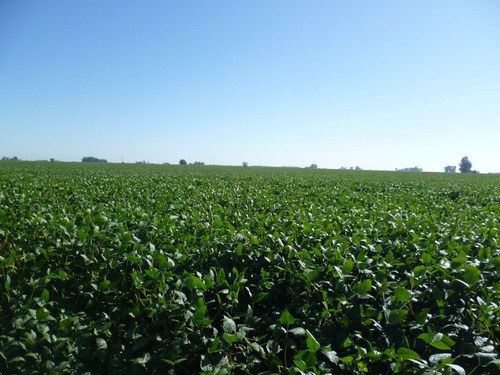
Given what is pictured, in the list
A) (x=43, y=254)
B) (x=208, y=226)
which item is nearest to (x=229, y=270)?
(x=208, y=226)

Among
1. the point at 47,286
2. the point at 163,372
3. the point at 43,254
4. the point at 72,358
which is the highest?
the point at 43,254

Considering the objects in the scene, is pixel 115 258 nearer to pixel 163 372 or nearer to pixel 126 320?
pixel 126 320

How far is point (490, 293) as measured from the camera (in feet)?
7.45

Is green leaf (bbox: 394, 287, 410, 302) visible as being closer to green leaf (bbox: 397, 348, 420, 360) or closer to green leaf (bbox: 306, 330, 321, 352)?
green leaf (bbox: 397, 348, 420, 360)

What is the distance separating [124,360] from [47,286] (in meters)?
1.30

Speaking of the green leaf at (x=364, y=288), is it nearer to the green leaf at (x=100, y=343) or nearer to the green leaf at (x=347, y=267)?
the green leaf at (x=347, y=267)

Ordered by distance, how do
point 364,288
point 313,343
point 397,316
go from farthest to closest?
point 364,288 < point 397,316 < point 313,343

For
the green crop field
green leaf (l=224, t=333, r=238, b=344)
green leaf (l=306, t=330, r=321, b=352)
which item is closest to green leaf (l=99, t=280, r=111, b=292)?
the green crop field

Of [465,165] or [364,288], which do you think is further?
[465,165]

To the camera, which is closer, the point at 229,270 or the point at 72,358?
the point at 72,358

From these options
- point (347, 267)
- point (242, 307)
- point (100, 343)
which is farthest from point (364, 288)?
point (100, 343)

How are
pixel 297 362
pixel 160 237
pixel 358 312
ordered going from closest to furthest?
1. pixel 297 362
2. pixel 358 312
3. pixel 160 237

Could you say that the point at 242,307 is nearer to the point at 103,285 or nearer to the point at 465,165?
the point at 103,285

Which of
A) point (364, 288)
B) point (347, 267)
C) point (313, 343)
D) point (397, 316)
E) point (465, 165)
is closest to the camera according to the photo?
point (313, 343)
